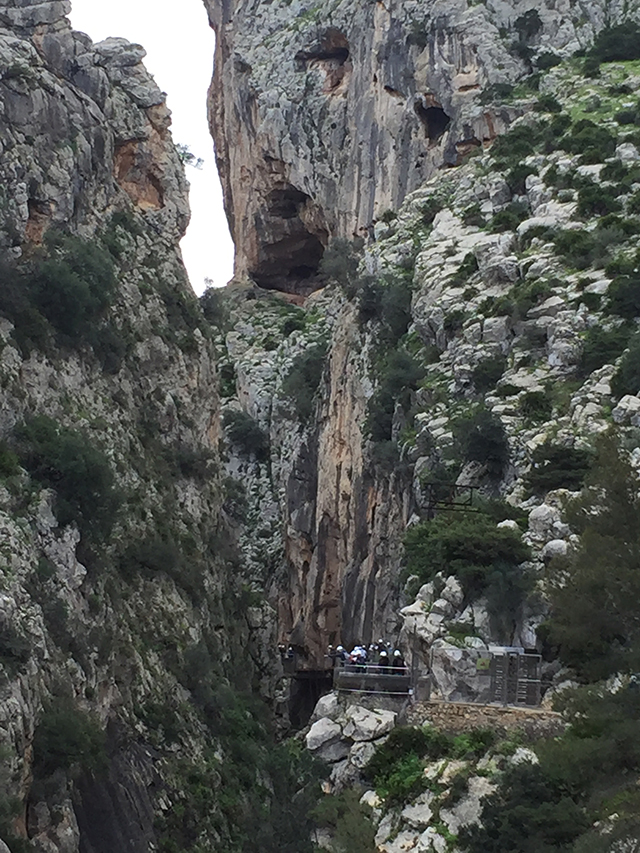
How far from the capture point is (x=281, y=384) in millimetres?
74562

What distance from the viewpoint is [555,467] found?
131ft

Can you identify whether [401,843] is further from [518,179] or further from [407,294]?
[518,179]

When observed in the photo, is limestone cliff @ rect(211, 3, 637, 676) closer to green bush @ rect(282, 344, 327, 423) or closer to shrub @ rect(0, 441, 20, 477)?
green bush @ rect(282, 344, 327, 423)

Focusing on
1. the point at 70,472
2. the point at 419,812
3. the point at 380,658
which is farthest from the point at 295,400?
the point at 419,812

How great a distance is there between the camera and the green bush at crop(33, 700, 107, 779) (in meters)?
33.0

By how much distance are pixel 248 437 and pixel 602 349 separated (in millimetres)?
30964

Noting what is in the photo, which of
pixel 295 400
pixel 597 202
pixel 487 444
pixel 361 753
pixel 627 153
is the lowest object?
pixel 361 753

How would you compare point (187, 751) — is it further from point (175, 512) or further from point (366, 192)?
point (366, 192)

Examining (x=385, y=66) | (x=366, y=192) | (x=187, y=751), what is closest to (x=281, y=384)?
(x=366, y=192)

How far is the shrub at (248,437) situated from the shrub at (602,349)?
29.9 meters

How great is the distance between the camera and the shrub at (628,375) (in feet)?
135

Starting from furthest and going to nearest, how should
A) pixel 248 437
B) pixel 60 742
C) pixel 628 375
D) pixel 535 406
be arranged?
pixel 248 437, pixel 535 406, pixel 628 375, pixel 60 742

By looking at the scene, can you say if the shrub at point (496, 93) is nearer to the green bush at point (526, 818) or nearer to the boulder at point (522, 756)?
the boulder at point (522, 756)

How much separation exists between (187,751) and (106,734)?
3888 mm
